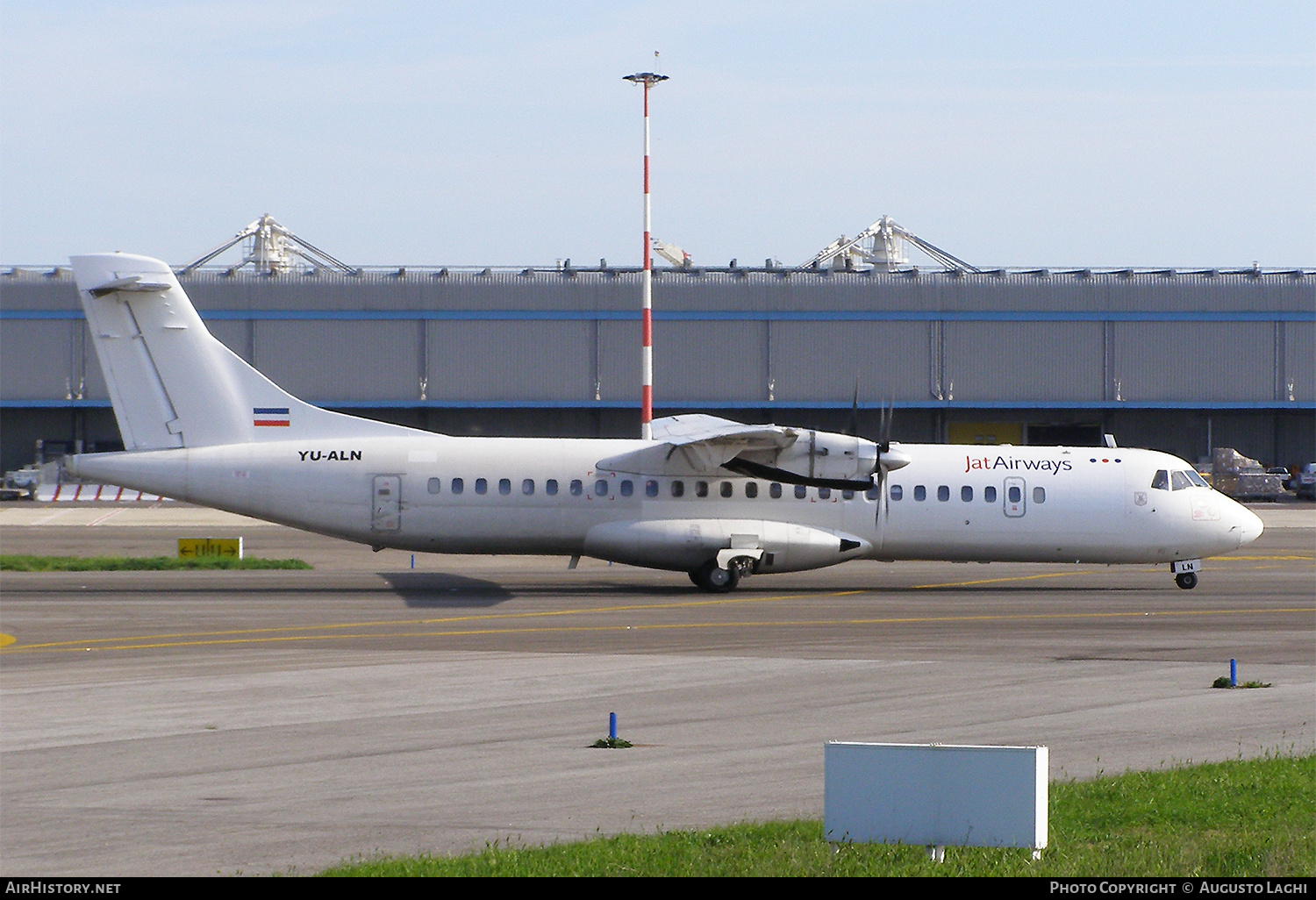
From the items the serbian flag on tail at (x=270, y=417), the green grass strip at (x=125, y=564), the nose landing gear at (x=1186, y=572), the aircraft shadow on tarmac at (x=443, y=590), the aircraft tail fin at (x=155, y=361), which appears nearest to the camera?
the aircraft shadow on tarmac at (x=443, y=590)

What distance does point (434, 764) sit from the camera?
13172 mm

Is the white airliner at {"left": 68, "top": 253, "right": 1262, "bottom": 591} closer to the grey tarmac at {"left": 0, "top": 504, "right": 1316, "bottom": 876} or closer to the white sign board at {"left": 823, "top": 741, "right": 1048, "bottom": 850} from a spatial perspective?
the grey tarmac at {"left": 0, "top": 504, "right": 1316, "bottom": 876}

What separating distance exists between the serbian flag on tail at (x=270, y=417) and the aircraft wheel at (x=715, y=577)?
31.4ft

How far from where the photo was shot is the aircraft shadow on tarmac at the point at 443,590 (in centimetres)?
2833

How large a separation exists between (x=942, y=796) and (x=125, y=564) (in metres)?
30.6

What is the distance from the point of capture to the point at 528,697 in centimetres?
1727

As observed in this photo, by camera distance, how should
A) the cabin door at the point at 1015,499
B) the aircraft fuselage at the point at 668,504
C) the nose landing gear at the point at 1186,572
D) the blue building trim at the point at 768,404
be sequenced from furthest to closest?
the blue building trim at the point at 768,404, the nose landing gear at the point at 1186,572, the cabin door at the point at 1015,499, the aircraft fuselage at the point at 668,504

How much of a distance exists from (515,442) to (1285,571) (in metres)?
21.4

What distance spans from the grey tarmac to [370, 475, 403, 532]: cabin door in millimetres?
1519

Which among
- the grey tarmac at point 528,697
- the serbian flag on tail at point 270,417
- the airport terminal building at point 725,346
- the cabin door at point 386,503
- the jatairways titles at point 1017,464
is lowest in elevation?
the grey tarmac at point 528,697

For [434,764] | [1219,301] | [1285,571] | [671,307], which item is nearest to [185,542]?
[434,764]

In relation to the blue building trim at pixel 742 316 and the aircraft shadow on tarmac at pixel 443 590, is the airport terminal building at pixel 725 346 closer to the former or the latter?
the blue building trim at pixel 742 316

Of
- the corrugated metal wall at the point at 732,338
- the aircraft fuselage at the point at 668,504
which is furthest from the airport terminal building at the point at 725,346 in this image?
the aircraft fuselage at the point at 668,504

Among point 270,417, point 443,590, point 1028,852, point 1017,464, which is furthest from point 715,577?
point 1028,852
